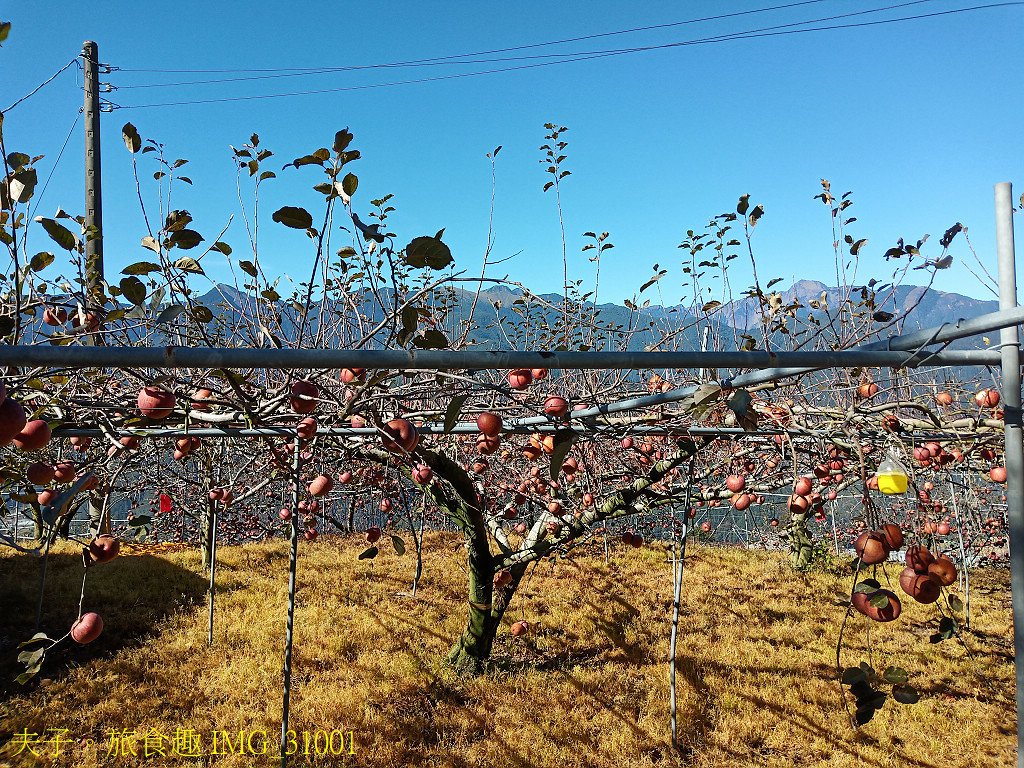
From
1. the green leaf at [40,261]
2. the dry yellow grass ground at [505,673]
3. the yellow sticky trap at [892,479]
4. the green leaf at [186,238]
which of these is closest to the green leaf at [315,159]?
the green leaf at [186,238]

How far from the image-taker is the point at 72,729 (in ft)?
11.9

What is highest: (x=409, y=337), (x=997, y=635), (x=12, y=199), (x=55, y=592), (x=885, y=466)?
(x=12, y=199)

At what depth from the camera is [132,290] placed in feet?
→ 4.80

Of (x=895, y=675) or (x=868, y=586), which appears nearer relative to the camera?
(x=895, y=675)

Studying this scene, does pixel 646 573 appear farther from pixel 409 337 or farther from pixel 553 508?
pixel 409 337

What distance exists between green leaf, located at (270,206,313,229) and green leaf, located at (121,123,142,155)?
701 millimetres

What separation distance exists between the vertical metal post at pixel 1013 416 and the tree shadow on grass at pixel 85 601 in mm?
5641

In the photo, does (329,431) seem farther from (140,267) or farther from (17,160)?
(17,160)

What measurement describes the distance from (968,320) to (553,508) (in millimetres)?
2923

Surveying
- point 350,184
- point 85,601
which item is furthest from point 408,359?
point 85,601

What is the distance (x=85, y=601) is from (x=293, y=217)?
602 cm

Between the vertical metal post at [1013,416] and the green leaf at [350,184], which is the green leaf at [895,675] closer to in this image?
the vertical metal post at [1013,416]

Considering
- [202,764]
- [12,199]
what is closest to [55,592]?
[202,764]

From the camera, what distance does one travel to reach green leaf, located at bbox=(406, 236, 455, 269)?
1046 mm
